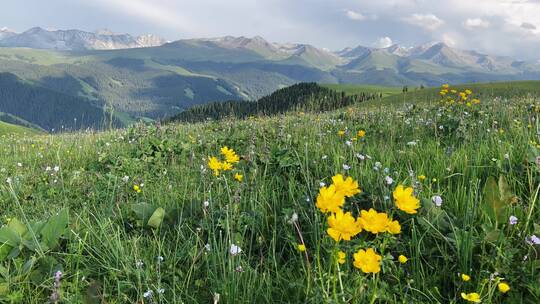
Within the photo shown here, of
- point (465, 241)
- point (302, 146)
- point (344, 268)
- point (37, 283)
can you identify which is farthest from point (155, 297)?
point (302, 146)

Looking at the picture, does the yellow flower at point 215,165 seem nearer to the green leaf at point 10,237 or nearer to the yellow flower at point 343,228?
the green leaf at point 10,237

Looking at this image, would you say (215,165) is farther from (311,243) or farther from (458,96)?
(458,96)

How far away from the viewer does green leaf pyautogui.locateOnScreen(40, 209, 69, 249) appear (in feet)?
10.8

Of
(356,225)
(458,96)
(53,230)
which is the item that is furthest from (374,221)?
(458,96)

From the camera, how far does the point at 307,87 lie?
141875 millimetres

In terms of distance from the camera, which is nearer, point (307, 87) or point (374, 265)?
point (374, 265)

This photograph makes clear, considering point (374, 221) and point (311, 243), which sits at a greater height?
point (374, 221)

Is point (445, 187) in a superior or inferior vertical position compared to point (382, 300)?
superior

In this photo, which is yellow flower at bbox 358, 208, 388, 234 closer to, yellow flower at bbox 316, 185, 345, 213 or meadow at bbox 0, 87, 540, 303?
meadow at bbox 0, 87, 540, 303

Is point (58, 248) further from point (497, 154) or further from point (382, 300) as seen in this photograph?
point (497, 154)

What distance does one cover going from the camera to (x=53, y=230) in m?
3.32

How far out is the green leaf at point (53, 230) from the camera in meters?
3.28

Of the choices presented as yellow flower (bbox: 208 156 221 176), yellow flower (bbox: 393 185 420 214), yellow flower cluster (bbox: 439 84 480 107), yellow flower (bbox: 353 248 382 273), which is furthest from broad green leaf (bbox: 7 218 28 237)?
yellow flower cluster (bbox: 439 84 480 107)

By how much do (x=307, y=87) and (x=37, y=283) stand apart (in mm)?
141826
